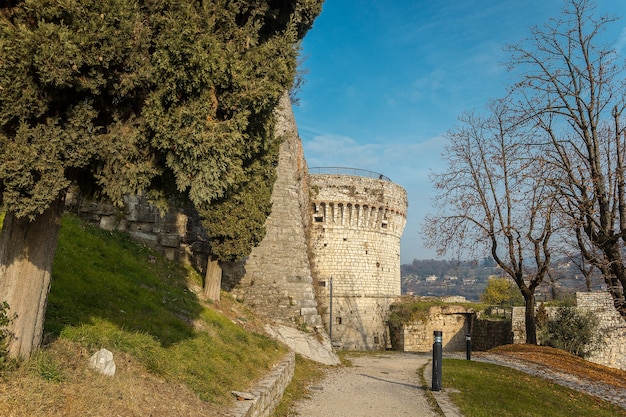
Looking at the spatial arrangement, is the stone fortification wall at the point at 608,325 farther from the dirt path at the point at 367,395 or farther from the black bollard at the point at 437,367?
the black bollard at the point at 437,367

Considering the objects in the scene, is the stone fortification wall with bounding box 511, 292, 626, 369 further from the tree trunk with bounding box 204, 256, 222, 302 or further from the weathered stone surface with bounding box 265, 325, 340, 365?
the tree trunk with bounding box 204, 256, 222, 302

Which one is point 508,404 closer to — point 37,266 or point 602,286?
point 602,286

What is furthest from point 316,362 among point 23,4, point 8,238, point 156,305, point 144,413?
point 23,4

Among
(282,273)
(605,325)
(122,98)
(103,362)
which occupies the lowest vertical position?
(605,325)

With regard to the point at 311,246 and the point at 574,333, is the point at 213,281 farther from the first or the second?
the point at 574,333

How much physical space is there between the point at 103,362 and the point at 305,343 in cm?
978

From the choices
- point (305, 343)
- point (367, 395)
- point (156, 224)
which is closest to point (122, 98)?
point (367, 395)

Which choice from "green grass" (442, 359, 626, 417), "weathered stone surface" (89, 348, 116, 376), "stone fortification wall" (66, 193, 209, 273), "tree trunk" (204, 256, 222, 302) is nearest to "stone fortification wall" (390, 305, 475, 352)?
"green grass" (442, 359, 626, 417)

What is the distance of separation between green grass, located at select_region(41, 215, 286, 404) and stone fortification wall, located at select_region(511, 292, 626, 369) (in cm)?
1900

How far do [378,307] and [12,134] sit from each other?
28249 mm

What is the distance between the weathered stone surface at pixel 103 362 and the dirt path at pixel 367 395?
3501mm

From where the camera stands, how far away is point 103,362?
5098 millimetres

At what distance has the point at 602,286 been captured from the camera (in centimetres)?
1252

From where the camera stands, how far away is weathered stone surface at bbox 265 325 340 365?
1375 cm
